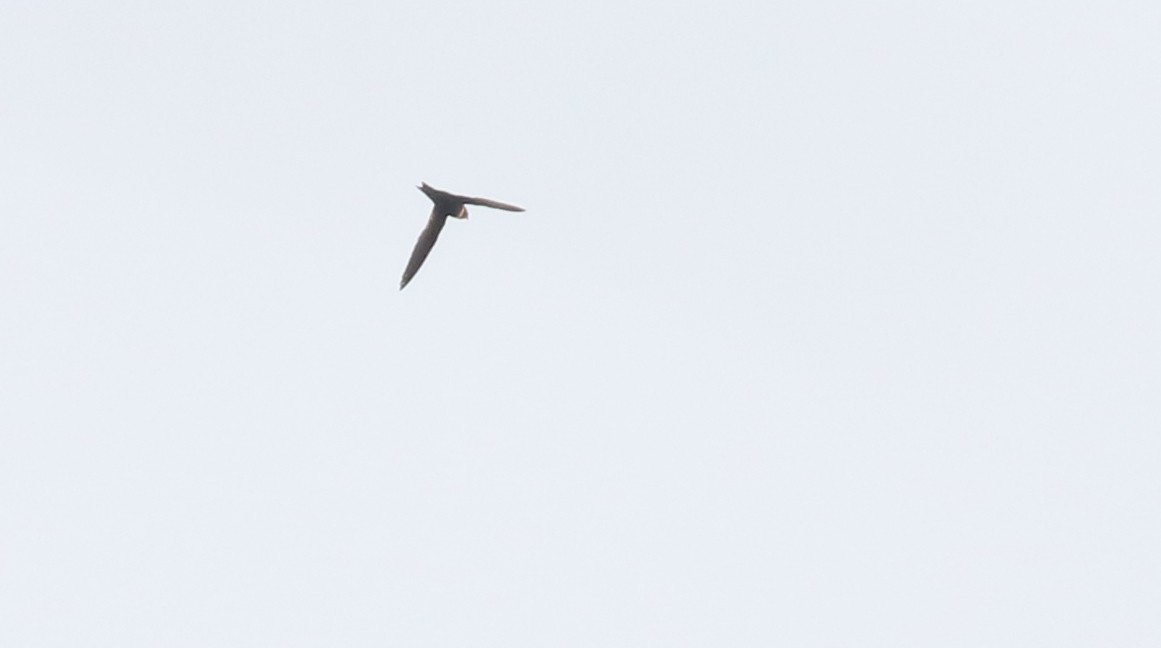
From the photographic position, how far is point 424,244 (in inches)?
2557

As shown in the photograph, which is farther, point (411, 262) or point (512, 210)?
point (411, 262)

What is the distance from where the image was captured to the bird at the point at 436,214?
62.9 metres

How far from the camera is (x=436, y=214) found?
64125 millimetres

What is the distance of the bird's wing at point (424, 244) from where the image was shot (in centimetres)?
6436

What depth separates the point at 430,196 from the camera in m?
63.2

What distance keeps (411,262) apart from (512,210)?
5721 millimetres

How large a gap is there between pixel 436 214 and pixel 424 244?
4.18ft

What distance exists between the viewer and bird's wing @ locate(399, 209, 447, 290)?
64.4m

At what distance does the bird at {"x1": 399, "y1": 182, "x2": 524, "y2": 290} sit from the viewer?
206 ft

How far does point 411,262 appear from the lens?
64.9 m

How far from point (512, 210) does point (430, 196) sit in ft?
12.5

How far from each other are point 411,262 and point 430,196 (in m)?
2.68

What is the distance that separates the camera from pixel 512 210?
60438 mm
